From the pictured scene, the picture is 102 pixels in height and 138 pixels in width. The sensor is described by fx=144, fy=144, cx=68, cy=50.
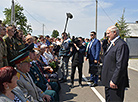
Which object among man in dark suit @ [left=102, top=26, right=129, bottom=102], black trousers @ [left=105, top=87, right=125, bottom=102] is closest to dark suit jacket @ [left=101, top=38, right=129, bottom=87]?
man in dark suit @ [left=102, top=26, right=129, bottom=102]

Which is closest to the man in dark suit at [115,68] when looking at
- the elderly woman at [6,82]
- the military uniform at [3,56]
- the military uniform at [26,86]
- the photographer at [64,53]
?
the military uniform at [26,86]

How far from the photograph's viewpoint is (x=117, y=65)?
9.34 ft

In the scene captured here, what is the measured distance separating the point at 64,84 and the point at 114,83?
354cm

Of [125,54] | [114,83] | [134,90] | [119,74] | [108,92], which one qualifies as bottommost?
[134,90]

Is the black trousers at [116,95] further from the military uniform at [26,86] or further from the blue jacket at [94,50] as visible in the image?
the blue jacket at [94,50]

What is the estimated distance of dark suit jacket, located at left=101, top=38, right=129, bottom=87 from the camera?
281 cm

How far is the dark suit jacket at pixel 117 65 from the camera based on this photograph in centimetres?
281

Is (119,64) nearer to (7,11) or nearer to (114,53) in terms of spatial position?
(114,53)

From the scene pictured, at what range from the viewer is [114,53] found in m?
2.93

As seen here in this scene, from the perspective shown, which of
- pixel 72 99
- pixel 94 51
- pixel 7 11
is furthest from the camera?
pixel 7 11

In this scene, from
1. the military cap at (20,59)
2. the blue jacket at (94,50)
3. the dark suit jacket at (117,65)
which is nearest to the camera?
the military cap at (20,59)

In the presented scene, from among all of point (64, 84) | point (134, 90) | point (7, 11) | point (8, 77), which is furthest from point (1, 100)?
point (7, 11)

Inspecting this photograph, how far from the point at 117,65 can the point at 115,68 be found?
10 cm

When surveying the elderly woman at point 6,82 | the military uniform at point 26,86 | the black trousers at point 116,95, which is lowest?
the black trousers at point 116,95
